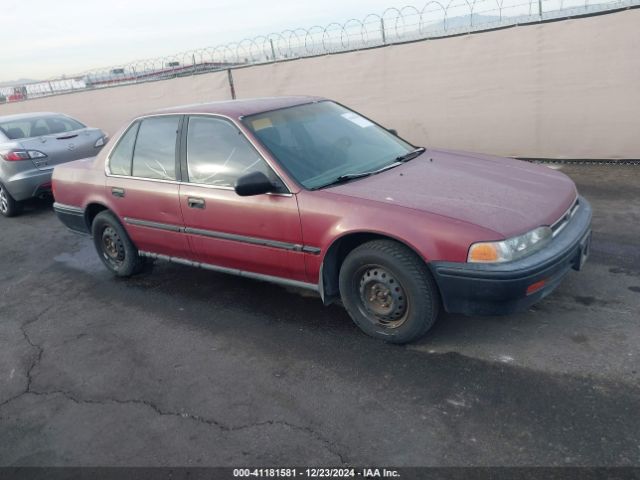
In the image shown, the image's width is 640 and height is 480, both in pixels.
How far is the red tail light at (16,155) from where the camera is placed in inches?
298

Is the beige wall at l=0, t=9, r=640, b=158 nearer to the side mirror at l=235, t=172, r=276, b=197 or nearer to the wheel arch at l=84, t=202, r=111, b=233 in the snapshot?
the wheel arch at l=84, t=202, r=111, b=233

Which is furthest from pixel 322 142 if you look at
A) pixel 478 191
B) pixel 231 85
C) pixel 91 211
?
pixel 231 85

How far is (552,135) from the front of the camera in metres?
7.48

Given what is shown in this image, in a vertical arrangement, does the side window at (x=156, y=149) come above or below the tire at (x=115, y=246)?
→ above

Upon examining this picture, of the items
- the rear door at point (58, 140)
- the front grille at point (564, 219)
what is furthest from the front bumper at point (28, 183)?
the front grille at point (564, 219)

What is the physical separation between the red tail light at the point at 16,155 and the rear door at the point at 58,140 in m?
0.08

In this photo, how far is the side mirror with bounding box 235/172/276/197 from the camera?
3436 mm

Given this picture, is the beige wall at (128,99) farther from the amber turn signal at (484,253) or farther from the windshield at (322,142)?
the amber turn signal at (484,253)

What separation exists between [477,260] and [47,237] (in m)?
6.02

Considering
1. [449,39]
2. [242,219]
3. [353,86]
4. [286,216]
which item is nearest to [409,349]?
[286,216]

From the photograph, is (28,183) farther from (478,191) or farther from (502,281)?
(502,281)

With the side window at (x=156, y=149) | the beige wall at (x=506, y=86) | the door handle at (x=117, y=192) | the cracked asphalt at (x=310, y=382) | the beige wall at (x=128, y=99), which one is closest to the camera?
the cracked asphalt at (x=310, y=382)

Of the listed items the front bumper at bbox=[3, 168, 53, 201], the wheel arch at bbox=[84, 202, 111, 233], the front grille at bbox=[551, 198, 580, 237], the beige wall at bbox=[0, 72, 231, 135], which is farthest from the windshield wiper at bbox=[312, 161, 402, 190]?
the beige wall at bbox=[0, 72, 231, 135]

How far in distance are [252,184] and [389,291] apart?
44.2 inches
